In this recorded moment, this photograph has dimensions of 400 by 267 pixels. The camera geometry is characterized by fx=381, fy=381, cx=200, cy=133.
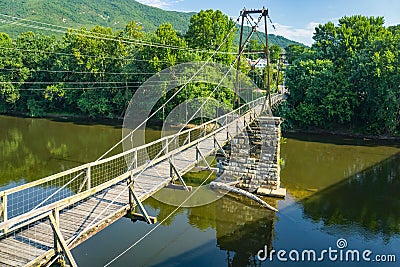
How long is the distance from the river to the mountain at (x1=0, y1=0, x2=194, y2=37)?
4620cm

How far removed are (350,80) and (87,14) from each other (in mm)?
76371

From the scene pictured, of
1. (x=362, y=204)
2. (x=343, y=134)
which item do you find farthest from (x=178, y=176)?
(x=343, y=134)

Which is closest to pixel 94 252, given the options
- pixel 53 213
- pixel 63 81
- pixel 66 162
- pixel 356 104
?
pixel 53 213

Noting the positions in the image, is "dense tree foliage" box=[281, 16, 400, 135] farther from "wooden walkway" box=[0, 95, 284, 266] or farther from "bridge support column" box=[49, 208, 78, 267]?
"bridge support column" box=[49, 208, 78, 267]

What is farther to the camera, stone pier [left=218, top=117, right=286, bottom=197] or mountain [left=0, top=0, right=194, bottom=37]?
mountain [left=0, top=0, right=194, bottom=37]

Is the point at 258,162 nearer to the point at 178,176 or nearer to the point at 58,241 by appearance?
the point at 178,176

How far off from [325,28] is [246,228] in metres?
18.2

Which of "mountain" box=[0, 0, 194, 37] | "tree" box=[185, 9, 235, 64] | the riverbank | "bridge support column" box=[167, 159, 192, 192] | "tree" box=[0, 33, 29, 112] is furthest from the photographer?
"mountain" box=[0, 0, 194, 37]

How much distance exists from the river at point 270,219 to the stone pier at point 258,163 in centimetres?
70

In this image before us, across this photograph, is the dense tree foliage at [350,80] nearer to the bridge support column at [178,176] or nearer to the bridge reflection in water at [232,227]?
the bridge reflection in water at [232,227]

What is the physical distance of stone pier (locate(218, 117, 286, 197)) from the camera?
1167cm

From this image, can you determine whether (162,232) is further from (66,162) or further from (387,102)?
(387,102)

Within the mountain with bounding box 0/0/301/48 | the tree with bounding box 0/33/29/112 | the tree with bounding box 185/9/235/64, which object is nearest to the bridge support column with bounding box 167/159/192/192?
the tree with bounding box 185/9/235/64

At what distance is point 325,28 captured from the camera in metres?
23.9
